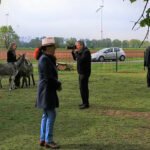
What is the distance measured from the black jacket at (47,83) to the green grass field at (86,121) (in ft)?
3.00

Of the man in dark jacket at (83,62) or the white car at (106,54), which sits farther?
the white car at (106,54)

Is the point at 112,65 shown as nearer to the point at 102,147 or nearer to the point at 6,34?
the point at 6,34

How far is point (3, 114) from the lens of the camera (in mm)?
14000

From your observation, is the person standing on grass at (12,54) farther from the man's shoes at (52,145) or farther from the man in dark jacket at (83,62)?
the man's shoes at (52,145)

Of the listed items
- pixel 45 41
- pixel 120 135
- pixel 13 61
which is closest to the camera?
pixel 45 41

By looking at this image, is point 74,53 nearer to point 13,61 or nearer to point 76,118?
point 76,118

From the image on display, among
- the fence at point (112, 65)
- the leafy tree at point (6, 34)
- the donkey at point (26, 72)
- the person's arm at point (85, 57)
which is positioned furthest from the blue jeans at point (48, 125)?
the leafy tree at point (6, 34)

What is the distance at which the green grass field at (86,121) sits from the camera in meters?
10.2

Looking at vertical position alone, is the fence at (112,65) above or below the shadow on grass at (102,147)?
below

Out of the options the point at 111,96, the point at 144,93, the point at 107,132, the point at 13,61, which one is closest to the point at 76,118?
the point at 107,132

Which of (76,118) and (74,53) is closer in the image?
(76,118)

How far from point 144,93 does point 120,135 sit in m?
8.69

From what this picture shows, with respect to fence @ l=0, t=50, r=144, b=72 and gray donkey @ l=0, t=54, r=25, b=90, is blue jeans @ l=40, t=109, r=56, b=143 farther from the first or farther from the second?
fence @ l=0, t=50, r=144, b=72

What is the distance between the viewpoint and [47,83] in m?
9.52
